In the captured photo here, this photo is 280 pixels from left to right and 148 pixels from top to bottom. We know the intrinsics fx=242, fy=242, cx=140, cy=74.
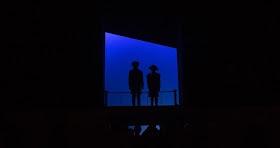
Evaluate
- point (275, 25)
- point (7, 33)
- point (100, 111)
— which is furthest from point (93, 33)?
point (275, 25)

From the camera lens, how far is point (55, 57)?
6938mm

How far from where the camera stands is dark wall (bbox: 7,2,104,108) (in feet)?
21.4

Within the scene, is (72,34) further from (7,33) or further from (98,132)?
(98,132)

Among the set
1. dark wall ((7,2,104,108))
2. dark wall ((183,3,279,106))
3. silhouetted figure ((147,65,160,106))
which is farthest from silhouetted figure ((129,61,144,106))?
dark wall ((183,3,279,106))

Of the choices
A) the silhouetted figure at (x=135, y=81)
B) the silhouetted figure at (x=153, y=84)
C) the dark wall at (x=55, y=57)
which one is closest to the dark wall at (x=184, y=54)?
the dark wall at (x=55, y=57)

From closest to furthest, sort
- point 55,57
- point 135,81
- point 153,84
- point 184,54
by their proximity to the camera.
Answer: point 55,57
point 135,81
point 153,84
point 184,54

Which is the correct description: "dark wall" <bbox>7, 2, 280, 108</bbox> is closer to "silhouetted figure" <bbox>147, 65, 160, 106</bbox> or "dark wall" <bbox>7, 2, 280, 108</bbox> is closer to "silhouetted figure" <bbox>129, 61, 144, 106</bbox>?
"silhouetted figure" <bbox>129, 61, 144, 106</bbox>

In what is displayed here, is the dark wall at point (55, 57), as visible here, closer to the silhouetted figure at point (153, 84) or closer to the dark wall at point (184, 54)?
the dark wall at point (184, 54)

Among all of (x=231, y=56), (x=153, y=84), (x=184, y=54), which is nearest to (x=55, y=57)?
(x=153, y=84)

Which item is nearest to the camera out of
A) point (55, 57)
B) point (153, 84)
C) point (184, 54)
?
point (55, 57)

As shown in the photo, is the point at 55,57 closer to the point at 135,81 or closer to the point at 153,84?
the point at 135,81

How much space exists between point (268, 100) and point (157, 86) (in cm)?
353

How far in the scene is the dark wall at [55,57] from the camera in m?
6.52

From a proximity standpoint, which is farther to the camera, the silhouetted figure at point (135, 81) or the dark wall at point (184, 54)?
the silhouetted figure at point (135, 81)
